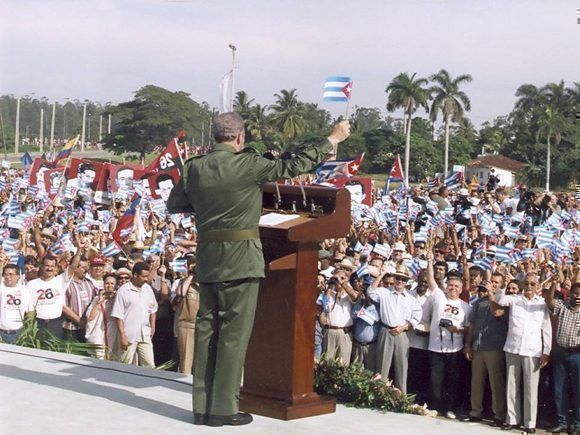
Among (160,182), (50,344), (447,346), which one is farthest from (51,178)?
(50,344)

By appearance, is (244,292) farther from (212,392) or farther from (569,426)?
(569,426)

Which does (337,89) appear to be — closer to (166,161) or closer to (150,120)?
(166,161)

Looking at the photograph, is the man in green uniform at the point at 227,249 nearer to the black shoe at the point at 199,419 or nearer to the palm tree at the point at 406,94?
the black shoe at the point at 199,419

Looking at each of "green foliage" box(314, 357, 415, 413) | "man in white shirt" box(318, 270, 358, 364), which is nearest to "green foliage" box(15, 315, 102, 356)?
"man in white shirt" box(318, 270, 358, 364)

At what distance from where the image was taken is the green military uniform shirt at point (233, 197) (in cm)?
527

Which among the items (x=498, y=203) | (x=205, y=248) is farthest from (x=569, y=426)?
(x=498, y=203)

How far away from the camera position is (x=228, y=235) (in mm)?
5320

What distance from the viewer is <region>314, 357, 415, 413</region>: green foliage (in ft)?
19.6

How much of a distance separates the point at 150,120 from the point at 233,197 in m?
61.3

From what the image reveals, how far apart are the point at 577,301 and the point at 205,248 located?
5093 millimetres

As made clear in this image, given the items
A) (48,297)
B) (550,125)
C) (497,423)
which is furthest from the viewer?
(550,125)

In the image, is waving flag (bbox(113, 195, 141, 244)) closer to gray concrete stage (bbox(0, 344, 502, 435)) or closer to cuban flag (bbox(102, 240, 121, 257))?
cuban flag (bbox(102, 240, 121, 257))

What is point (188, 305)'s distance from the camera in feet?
35.3

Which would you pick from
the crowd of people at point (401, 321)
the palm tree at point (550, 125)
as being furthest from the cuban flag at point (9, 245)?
the palm tree at point (550, 125)
